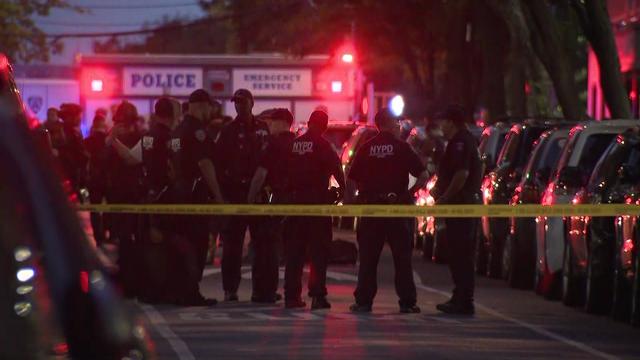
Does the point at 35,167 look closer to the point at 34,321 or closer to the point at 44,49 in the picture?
the point at 34,321

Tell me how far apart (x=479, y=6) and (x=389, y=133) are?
26.2m

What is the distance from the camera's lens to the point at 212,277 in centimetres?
1927

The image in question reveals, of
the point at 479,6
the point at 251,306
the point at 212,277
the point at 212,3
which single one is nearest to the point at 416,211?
the point at 251,306

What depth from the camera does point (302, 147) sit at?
15.5 metres

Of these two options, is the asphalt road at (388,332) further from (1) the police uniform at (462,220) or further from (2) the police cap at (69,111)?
(2) the police cap at (69,111)

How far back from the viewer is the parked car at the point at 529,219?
1808 cm

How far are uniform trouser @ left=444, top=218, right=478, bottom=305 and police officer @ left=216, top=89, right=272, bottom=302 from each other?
1732 millimetres

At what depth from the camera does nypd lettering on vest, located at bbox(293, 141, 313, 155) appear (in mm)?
15453

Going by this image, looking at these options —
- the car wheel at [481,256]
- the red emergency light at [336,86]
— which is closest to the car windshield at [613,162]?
the car wheel at [481,256]

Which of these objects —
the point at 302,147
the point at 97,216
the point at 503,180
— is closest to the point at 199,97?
the point at 302,147

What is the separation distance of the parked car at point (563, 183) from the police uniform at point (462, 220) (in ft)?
4.01

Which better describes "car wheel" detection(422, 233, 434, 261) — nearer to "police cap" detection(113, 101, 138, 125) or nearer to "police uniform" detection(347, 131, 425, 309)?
"police cap" detection(113, 101, 138, 125)

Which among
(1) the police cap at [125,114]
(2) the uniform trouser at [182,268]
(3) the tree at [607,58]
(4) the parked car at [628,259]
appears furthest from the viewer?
(3) the tree at [607,58]

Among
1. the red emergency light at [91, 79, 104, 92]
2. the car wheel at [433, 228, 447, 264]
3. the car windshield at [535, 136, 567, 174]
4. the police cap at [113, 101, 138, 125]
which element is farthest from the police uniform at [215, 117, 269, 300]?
the red emergency light at [91, 79, 104, 92]
